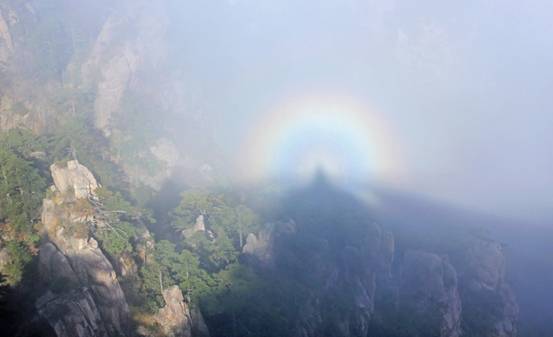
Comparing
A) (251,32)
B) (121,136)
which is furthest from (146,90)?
(251,32)

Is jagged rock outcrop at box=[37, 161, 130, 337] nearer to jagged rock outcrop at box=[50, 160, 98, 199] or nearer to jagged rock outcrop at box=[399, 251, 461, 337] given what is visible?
jagged rock outcrop at box=[50, 160, 98, 199]

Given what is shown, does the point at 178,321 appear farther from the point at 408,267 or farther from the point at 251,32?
the point at 251,32

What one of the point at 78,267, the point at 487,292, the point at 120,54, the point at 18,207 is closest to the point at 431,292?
the point at 487,292

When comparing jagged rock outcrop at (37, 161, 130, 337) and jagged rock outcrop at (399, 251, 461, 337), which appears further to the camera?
jagged rock outcrop at (399, 251, 461, 337)

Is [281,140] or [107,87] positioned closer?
[107,87]

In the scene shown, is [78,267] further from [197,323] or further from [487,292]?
[487,292]

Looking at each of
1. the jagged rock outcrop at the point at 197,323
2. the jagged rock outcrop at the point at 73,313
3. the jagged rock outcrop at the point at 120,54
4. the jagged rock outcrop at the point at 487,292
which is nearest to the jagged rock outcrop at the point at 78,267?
the jagged rock outcrop at the point at 73,313

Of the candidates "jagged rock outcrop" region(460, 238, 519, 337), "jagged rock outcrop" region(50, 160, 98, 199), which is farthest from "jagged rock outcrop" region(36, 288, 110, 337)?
"jagged rock outcrop" region(460, 238, 519, 337)

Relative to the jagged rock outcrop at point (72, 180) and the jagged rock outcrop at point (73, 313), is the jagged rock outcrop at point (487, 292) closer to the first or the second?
the jagged rock outcrop at point (73, 313)
